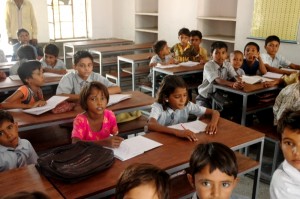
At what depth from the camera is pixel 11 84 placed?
3.19 m

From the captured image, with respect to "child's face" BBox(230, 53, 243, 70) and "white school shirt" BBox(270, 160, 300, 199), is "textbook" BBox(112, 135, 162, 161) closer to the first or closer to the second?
"white school shirt" BBox(270, 160, 300, 199)

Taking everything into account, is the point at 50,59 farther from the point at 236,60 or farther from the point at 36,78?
the point at 236,60

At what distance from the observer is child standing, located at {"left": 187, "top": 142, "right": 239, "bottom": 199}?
125 centimetres

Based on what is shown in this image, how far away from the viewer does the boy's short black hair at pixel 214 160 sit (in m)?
1.26

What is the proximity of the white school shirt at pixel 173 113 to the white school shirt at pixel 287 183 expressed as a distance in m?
1.03

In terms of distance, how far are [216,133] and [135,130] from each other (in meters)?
0.81

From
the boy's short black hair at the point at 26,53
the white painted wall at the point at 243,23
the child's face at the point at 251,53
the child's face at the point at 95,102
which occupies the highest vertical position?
the white painted wall at the point at 243,23

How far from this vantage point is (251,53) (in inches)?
148

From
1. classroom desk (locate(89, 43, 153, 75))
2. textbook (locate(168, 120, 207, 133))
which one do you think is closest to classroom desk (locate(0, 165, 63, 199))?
textbook (locate(168, 120, 207, 133))

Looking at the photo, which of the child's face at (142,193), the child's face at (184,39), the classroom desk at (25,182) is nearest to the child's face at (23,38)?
the child's face at (184,39)

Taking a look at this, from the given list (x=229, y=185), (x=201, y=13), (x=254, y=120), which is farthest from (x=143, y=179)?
(x=201, y=13)

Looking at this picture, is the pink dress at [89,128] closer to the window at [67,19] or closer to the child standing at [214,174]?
the child standing at [214,174]

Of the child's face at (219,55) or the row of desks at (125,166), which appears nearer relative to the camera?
the row of desks at (125,166)

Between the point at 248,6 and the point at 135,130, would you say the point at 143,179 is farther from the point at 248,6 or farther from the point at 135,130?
the point at 248,6
